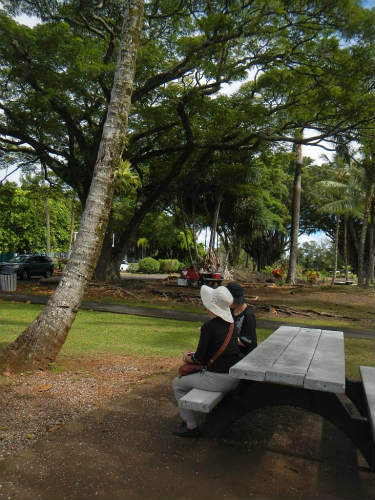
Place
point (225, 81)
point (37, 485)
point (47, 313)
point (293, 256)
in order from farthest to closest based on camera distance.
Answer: point (293, 256) < point (225, 81) < point (47, 313) < point (37, 485)

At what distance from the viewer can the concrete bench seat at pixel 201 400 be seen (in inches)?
133

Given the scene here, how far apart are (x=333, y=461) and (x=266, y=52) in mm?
14878

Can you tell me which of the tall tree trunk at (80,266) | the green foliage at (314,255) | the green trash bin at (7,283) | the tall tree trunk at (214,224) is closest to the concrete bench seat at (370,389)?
the tall tree trunk at (80,266)

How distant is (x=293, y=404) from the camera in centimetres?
362

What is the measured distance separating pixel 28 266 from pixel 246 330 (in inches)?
1071

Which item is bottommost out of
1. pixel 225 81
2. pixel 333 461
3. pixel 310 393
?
pixel 333 461

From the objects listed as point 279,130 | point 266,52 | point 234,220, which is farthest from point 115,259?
point 234,220

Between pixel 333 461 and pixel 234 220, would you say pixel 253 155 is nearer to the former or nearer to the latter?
pixel 234 220

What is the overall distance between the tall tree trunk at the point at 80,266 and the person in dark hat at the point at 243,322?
7.90 ft

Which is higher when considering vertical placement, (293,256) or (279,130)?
(279,130)

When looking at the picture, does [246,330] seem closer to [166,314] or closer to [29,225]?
[166,314]

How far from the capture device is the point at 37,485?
125 inches

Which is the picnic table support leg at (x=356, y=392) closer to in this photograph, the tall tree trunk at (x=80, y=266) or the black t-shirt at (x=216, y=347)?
the black t-shirt at (x=216, y=347)

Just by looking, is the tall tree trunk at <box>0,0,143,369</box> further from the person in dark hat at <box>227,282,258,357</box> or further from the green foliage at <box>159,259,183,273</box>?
the green foliage at <box>159,259,183,273</box>
